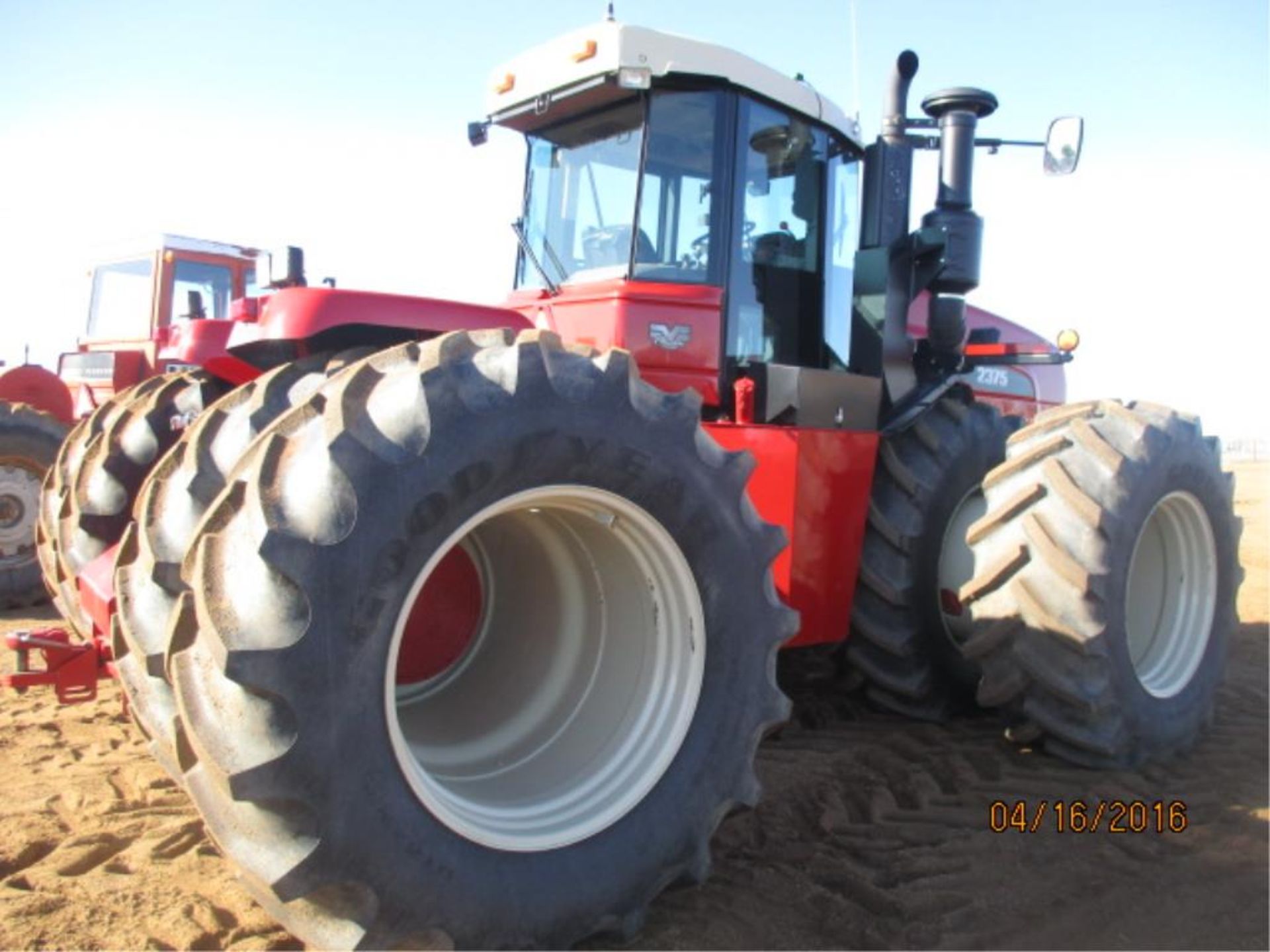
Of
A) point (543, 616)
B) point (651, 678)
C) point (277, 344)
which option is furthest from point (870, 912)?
point (277, 344)

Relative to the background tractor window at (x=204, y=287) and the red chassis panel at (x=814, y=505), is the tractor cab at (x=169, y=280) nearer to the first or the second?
the background tractor window at (x=204, y=287)

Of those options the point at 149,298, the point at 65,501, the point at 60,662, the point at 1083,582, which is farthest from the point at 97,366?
the point at 1083,582

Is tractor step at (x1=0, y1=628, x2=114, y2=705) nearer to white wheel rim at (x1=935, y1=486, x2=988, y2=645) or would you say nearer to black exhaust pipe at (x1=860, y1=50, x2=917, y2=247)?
white wheel rim at (x1=935, y1=486, x2=988, y2=645)

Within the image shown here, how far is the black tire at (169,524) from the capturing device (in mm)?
2746

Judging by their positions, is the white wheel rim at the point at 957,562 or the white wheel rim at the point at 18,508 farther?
the white wheel rim at the point at 18,508

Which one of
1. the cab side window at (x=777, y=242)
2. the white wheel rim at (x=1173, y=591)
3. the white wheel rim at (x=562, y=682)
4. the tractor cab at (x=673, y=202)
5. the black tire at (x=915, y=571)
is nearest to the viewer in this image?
the white wheel rim at (x=562, y=682)

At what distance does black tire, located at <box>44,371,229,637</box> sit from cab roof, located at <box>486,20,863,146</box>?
5.80 ft

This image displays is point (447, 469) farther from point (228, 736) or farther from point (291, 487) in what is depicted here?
point (228, 736)

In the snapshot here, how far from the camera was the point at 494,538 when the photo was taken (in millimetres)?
3393

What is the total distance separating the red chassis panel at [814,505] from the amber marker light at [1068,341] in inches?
47.5
